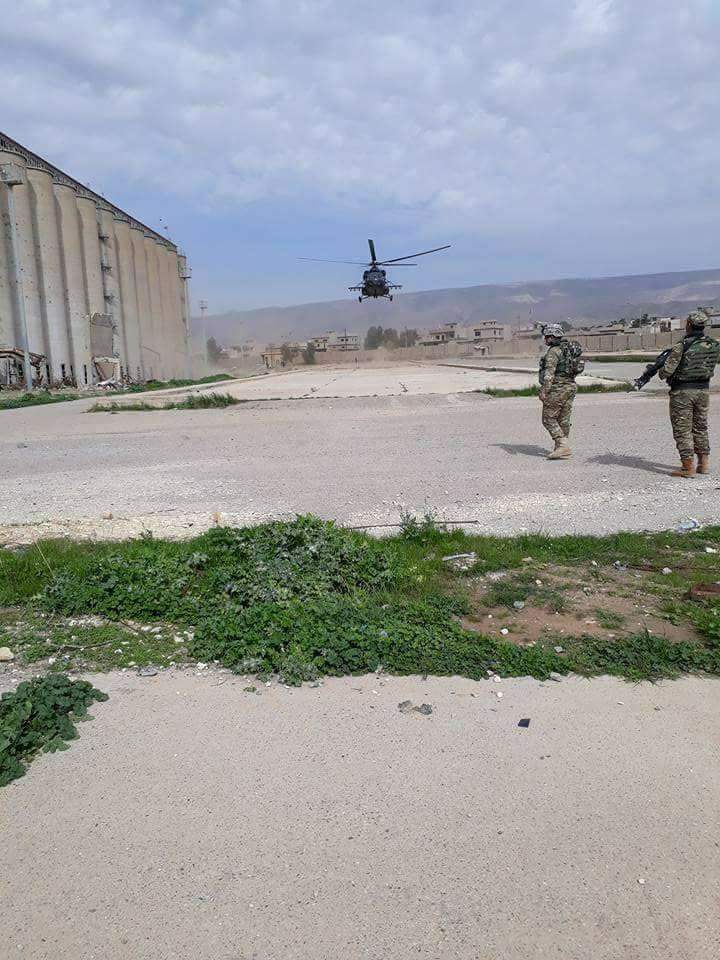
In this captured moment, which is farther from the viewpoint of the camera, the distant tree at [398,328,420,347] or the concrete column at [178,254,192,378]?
the distant tree at [398,328,420,347]

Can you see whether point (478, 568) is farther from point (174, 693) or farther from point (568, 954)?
point (568, 954)

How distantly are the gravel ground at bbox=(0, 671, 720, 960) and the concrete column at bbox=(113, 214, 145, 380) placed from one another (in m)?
62.4

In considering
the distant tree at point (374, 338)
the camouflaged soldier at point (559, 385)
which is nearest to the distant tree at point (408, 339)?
the distant tree at point (374, 338)

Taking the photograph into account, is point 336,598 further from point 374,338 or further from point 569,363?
point 374,338

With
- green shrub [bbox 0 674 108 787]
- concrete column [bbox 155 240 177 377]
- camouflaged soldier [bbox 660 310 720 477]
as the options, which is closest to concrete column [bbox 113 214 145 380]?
concrete column [bbox 155 240 177 377]

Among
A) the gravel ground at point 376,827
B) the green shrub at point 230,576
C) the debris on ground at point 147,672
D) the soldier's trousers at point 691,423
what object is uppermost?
the soldier's trousers at point 691,423

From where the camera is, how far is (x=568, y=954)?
→ 2.18 metres

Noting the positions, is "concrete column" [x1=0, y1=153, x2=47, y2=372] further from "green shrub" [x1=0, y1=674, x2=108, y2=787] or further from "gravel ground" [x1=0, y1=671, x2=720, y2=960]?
"gravel ground" [x1=0, y1=671, x2=720, y2=960]

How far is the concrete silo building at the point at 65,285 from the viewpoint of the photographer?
148 ft

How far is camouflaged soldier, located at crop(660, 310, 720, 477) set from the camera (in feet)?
28.0

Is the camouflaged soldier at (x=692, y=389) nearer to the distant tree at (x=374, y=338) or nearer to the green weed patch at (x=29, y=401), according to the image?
the green weed patch at (x=29, y=401)

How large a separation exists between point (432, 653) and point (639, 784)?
1.33 metres

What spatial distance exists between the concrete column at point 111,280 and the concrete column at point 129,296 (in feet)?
3.41

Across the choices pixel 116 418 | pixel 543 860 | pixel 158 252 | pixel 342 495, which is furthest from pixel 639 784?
pixel 158 252
